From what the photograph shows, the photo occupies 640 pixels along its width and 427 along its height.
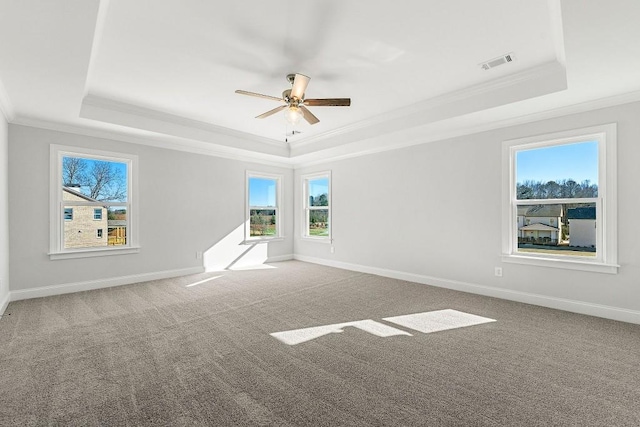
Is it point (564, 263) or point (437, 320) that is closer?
point (437, 320)

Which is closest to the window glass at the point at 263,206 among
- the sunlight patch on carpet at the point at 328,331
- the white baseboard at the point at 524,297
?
the white baseboard at the point at 524,297

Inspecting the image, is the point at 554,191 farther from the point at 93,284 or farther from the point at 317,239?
the point at 93,284

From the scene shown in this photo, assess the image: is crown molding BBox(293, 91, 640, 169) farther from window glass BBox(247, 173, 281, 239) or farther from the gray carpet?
the gray carpet

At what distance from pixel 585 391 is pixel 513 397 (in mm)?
526

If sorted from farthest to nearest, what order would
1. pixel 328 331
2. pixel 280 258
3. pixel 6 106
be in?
pixel 280 258, pixel 6 106, pixel 328 331

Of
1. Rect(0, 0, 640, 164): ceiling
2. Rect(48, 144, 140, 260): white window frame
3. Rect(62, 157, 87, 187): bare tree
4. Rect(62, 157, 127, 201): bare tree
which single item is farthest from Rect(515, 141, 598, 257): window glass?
Rect(62, 157, 87, 187): bare tree

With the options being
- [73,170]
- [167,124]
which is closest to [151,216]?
[73,170]

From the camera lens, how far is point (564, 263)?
12.1 ft

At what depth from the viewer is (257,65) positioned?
318 centimetres

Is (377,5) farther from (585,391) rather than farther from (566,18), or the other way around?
(585,391)

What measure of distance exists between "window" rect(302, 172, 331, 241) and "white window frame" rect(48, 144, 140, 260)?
3536mm

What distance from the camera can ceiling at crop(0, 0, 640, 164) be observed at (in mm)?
2238

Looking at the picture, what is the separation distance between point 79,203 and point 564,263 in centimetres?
663

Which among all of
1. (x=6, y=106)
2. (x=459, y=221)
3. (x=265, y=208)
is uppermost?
(x=6, y=106)
